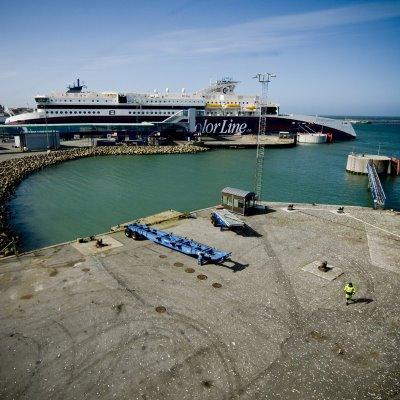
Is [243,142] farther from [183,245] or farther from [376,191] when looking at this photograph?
[183,245]

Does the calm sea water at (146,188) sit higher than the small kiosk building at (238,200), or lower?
lower

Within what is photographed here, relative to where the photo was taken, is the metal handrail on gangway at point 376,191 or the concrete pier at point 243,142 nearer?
the metal handrail on gangway at point 376,191

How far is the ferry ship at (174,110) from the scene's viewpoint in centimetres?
7319

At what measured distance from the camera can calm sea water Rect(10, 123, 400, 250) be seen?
2542cm

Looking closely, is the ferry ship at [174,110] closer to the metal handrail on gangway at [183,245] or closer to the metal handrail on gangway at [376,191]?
the metal handrail on gangway at [376,191]

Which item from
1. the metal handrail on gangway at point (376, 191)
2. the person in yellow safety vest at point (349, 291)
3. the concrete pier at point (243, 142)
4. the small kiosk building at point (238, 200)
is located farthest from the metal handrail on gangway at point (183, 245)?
the concrete pier at point (243, 142)

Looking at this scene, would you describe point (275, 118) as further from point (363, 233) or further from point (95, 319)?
point (95, 319)

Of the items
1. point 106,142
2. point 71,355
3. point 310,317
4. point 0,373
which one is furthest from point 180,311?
point 106,142

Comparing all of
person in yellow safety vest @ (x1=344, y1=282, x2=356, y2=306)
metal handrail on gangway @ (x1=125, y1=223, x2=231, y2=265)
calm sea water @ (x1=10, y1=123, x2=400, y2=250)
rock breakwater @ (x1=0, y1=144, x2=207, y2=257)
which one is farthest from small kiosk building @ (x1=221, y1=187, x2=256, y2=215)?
rock breakwater @ (x1=0, y1=144, x2=207, y2=257)

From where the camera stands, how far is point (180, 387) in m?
8.01

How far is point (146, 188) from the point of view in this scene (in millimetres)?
35969

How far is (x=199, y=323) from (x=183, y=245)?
5.10 meters

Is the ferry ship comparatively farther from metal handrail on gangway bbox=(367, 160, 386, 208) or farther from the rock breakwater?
metal handrail on gangway bbox=(367, 160, 386, 208)

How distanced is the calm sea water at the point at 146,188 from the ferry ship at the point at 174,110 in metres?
23.5
